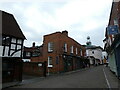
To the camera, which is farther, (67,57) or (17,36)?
(67,57)

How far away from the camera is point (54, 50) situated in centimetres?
2581

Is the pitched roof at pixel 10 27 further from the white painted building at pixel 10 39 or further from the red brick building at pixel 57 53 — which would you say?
the red brick building at pixel 57 53

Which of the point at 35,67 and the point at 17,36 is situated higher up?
the point at 17,36

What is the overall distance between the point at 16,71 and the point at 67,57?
1410 cm

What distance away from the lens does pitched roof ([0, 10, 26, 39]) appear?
1678 centimetres

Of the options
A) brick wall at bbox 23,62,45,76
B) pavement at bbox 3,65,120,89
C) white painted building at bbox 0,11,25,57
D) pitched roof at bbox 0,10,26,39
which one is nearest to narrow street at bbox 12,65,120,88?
pavement at bbox 3,65,120,89

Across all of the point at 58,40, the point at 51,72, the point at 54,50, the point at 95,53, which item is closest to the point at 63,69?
the point at 51,72

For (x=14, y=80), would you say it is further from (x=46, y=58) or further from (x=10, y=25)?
(x=46, y=58)

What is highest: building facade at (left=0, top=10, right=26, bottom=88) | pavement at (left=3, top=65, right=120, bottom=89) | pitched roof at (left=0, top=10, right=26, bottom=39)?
pitched roof at (left=0, top=10, right=26, bottom=39)

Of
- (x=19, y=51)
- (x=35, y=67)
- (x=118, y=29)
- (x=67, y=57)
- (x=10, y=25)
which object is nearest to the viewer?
(x=118, y=29)

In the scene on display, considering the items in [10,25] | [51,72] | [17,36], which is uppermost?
[10,25]

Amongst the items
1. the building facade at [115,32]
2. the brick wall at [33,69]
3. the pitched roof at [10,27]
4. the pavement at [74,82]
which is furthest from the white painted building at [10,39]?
the building facade at [115,32]

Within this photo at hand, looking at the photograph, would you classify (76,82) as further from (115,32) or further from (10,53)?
(10,53)

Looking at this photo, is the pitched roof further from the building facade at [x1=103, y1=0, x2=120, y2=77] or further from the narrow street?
the building facade at [x1=103, y1=0, x2=120, y2=77]
